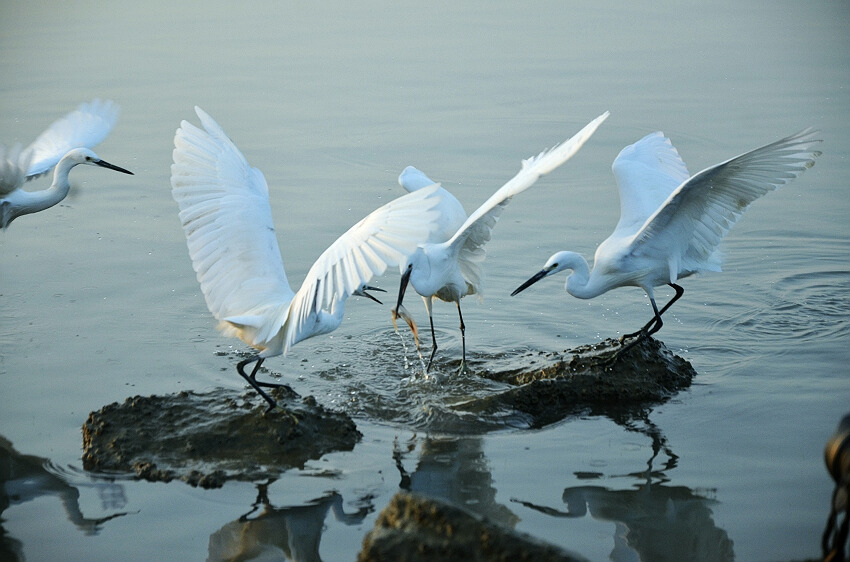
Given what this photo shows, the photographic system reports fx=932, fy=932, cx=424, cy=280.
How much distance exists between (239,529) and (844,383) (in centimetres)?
448

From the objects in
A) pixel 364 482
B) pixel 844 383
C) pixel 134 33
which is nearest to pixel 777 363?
pixel 844 383

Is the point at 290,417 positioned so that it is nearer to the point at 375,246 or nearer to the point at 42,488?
the point at 42,488

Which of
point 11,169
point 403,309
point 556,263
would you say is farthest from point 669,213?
point 11,169

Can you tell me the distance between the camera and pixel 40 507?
18.2 feet

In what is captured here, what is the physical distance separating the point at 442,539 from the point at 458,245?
3.55 m

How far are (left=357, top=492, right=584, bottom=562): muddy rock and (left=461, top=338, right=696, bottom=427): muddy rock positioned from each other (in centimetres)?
225

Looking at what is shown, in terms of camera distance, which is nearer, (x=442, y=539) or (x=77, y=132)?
(x=442, y=539)

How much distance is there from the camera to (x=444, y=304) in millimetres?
9656

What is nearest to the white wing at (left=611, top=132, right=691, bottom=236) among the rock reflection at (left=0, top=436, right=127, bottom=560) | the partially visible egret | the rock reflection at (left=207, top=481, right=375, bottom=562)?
the partially visible egret

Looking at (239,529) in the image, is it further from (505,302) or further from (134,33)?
(134,33)

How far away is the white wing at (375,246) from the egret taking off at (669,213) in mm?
2216

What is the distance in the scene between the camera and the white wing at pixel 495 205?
5930 millimetres

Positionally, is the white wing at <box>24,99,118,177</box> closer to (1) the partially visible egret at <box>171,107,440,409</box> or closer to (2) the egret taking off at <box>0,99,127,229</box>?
(2) the egret taking off at <box>0,99,127,229</box>

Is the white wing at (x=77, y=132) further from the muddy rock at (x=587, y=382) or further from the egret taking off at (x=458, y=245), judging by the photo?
the muddy rock at (x=587, y=382)
